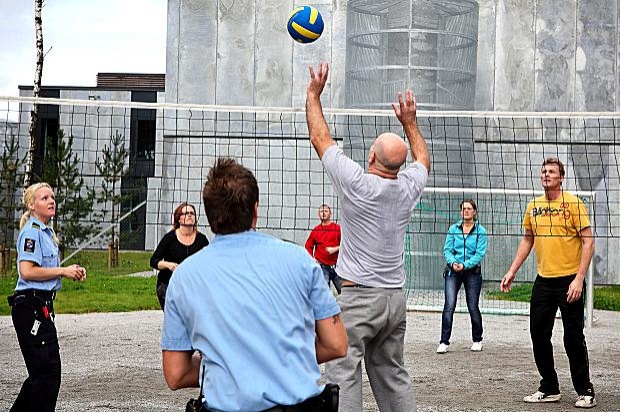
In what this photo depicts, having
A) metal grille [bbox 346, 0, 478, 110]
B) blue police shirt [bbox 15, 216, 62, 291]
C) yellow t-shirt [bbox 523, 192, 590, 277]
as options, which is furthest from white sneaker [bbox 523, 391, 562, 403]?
metal grille [bbox 346, 0, 478, 110]

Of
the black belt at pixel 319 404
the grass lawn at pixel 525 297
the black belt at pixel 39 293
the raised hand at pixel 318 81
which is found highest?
the raised hand at pixel 318 81

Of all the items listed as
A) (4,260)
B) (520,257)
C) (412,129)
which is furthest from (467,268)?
(4,260)

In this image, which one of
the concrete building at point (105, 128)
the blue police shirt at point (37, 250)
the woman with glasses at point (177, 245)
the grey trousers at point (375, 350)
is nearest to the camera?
the grey trousers at point (375, 350)

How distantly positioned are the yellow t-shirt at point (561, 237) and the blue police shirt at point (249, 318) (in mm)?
4827

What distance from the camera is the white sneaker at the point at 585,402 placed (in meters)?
8.06

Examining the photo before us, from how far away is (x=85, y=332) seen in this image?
13180 millimetres

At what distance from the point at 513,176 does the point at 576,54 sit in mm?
3449

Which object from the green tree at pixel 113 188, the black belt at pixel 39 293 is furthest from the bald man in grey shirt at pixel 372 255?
the green tree at pixel 113 188

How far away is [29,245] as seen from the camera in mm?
6441

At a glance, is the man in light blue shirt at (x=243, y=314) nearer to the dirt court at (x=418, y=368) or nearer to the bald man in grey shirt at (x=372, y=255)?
the bald man in grey shirt at (x=372, y=255)

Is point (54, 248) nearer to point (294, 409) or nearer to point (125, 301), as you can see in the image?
point (294, 409)

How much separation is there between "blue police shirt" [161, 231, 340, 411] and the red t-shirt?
1029cm

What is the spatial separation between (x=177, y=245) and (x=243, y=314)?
22.7ft

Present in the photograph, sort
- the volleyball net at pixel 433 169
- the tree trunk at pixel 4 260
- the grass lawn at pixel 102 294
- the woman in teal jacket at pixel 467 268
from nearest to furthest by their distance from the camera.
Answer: the woman in teal jacket at pixel 467 268 < the grass lawn at pixel 102 294 < the volleyball net at pixel 433 169 < the tree trunk at pixel 4 260
